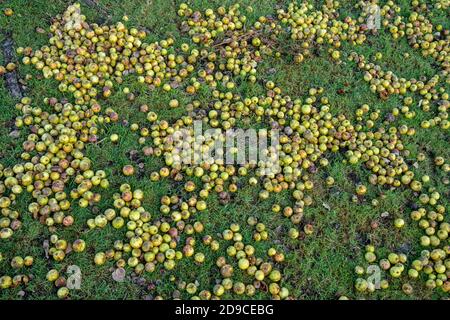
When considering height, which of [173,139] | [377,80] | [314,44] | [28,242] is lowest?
[28,242]

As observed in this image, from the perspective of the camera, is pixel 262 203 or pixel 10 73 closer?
pixel 262 203

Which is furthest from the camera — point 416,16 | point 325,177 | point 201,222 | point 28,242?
point 416,16

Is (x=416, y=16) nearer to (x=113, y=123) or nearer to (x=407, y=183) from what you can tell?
(x=407, y=183)

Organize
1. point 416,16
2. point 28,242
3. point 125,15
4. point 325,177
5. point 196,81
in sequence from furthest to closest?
1. point 416,16
2. point 125,15
3. point 196,81
4. point 325,177
5. point 28,242

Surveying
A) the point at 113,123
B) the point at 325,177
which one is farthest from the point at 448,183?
the point at 113,123

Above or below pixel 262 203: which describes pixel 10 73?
above

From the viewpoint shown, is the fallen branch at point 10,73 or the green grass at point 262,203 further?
the fallen branch at point 10,73

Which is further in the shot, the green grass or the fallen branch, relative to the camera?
the fallen branch

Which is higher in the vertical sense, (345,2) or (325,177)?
(345,2)
